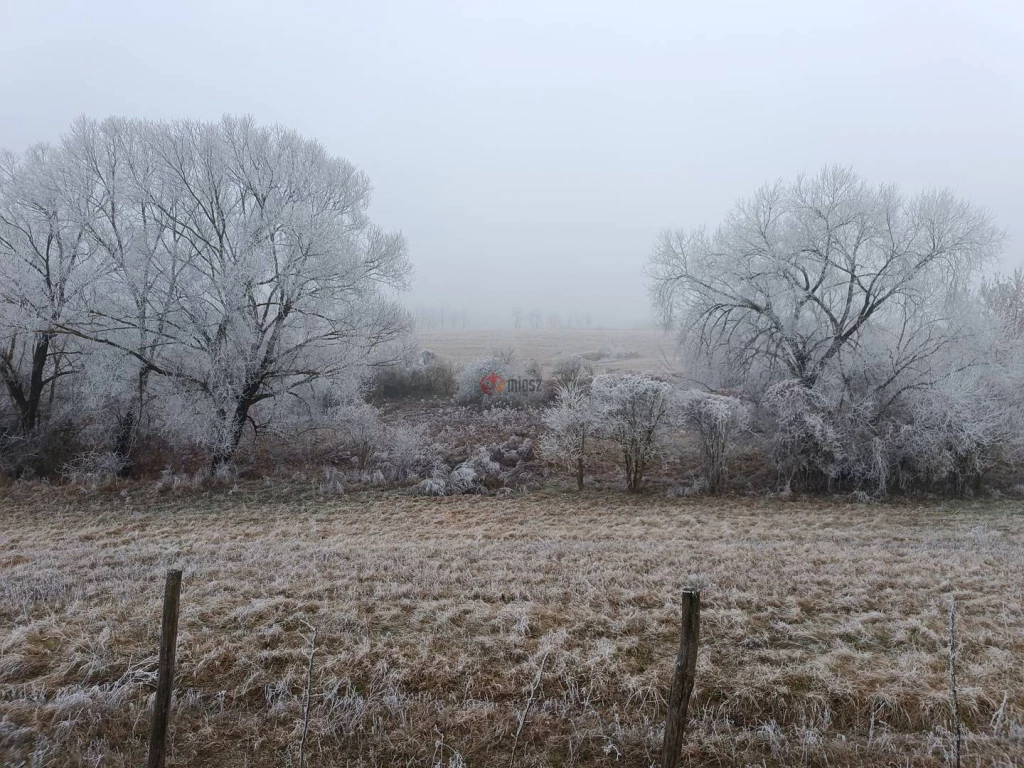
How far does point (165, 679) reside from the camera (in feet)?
11.2

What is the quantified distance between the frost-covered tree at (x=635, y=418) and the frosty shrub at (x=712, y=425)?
0.61m

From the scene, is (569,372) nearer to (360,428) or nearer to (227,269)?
(360,428)

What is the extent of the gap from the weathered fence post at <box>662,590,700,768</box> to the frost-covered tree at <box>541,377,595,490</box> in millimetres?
11857

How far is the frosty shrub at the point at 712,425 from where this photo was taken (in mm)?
14508

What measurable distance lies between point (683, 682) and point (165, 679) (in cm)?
307

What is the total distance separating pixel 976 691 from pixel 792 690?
126 cm

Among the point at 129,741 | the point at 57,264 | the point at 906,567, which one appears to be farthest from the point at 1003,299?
the point at 57,264

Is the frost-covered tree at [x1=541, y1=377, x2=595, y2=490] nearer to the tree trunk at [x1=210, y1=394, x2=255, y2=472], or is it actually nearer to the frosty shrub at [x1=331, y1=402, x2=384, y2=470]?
the frosty shrub at [x1=331, y1=402, x2=384, y2=470]

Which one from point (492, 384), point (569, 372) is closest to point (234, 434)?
point (492, 384)

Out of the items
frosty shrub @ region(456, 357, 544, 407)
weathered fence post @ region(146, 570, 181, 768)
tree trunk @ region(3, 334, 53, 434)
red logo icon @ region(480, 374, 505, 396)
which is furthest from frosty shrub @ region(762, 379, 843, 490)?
tree trunk @ region(3, 334, 53, 434)

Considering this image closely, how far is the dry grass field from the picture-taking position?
149 inches

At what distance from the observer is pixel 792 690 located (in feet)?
14.0

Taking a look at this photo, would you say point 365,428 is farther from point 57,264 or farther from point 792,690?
point 792,690

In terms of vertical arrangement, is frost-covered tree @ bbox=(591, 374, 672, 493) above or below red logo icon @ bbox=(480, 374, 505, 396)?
below
